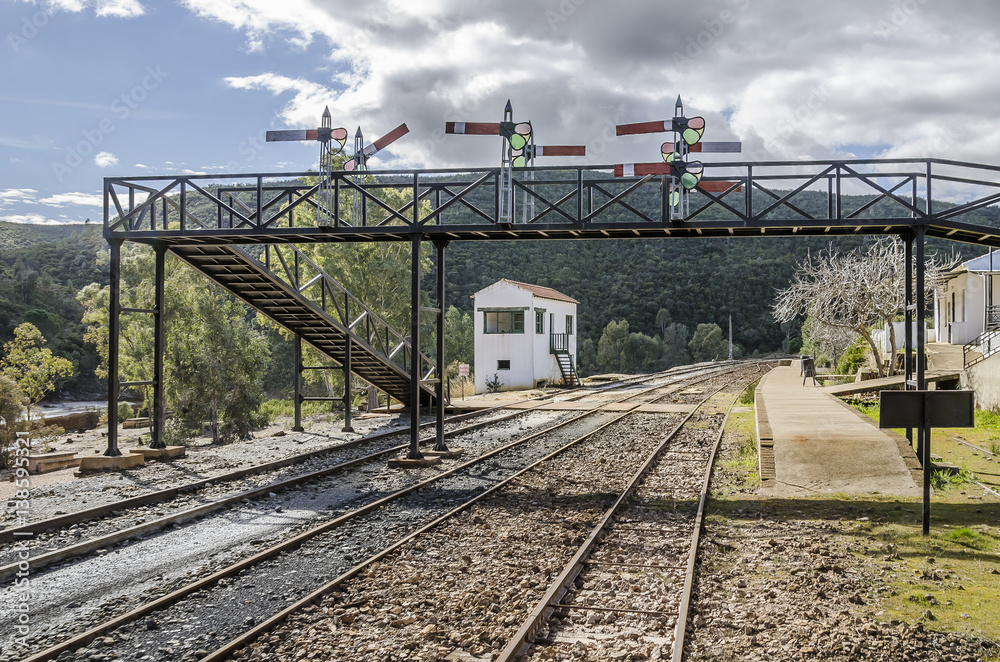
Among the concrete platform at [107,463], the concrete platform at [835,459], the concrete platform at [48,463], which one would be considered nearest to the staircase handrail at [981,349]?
the concrete platform at [835,459]

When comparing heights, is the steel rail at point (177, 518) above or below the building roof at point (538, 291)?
below

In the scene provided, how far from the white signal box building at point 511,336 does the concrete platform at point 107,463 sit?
81.8 feet

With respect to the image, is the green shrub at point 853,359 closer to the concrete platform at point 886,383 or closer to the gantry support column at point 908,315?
the concrete platform at point 886,383

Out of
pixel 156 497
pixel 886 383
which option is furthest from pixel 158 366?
pixel 886 383

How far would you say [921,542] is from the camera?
8.04 metres

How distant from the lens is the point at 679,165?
11.5 meters

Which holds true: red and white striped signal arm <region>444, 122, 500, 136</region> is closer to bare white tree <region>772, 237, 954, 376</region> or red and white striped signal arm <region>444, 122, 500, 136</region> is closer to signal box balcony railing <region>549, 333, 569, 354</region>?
bare white tree <region>772, 237, 954, 376</region>

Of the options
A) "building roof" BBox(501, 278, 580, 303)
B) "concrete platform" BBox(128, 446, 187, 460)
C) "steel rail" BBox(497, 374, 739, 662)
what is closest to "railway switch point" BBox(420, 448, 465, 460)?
"steel rail" BBox(497, 374, 739, 662)

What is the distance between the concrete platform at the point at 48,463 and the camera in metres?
15.3

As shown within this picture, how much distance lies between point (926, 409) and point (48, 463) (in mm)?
16275

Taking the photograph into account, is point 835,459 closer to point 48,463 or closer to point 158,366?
point 158,366

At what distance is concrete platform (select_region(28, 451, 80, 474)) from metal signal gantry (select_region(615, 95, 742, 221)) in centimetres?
1296

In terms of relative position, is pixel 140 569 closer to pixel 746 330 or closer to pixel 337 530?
pixel 337 530

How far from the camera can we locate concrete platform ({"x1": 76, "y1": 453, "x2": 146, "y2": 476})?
13094mm
